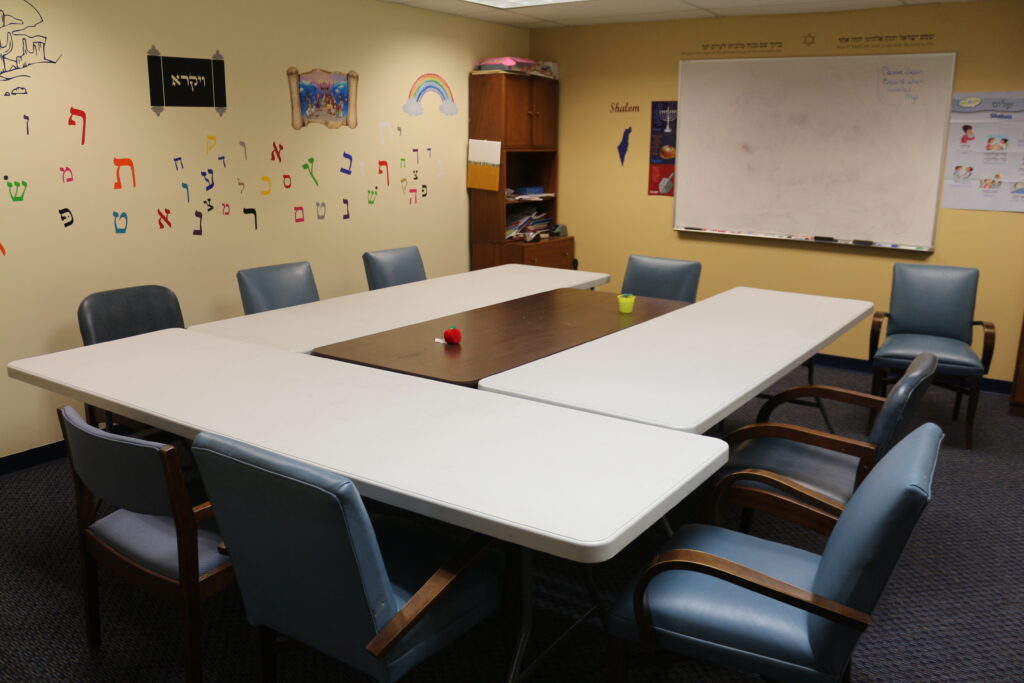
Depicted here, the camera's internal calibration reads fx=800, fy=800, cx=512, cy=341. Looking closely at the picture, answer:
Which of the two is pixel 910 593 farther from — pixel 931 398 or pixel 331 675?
pixel 931 398

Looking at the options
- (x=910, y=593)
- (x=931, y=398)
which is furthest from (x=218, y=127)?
(x=931, y=398)

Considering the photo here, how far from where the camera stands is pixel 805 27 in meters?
5.30

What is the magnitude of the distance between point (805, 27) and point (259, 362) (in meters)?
4.36

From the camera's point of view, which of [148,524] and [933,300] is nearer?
[148,524]

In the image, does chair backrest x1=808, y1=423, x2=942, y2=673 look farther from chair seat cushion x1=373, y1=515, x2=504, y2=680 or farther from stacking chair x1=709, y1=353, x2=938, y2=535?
chair seat cushion x1=373, y1=515, x2=504, y2=680

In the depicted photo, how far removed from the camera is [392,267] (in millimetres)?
4562

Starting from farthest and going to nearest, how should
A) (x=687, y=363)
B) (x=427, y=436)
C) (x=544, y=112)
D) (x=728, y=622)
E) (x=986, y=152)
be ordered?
(x=544, y=112)
(x=986, y=152)
(x=687, y=363)
(x=427, y=436)
(x=728, y=622)

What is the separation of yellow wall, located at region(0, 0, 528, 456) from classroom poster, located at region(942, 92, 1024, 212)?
3.27m

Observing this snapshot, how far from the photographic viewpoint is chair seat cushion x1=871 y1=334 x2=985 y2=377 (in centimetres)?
411

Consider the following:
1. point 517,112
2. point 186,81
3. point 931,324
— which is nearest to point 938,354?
point 931,324

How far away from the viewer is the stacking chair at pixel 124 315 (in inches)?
131

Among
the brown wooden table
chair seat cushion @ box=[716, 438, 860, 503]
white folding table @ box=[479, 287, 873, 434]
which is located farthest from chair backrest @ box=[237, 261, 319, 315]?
chair seat cushion @ box=[716, 438, 860, 503]

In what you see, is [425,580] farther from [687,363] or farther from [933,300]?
[933,300]

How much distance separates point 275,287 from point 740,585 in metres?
2.88
